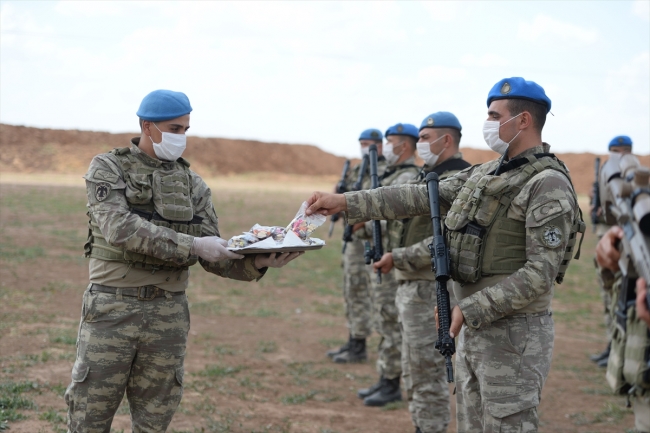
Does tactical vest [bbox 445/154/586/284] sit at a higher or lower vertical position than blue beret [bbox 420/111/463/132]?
lower

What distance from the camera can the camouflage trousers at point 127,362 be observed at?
360 centimetres

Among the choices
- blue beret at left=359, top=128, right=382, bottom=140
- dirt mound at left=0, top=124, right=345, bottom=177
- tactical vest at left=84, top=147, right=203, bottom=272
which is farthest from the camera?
dirt mound at left=0, top=124, right=345, bottom=177

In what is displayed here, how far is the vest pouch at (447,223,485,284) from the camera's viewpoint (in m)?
3.49

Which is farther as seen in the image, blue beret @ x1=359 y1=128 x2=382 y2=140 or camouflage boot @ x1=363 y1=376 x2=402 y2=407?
blue beret @ x1=359 y1=128 x2=382 y2=140

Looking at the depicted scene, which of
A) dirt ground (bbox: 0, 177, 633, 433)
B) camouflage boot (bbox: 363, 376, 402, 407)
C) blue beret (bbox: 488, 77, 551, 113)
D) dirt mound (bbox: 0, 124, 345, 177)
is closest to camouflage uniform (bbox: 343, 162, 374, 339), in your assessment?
dirt ground (bbox: 0, 177, 633, 433)

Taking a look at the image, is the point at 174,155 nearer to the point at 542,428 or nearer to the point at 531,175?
the point at 531,175

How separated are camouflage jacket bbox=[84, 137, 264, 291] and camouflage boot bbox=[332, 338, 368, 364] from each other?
4.61m

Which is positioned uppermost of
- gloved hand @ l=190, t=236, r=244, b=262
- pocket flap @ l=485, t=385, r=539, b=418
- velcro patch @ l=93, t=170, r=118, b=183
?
velcro patch @ l=93, t=170, r=118, b=183

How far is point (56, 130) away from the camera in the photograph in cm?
6006

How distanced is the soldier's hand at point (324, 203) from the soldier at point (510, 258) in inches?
1.2

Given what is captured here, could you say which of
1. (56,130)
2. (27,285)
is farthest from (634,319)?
(56,130)

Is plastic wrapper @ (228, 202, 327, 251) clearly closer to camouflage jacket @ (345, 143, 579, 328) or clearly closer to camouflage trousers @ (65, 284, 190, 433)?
camouflage trousers @ (65, 284, 190, 433)

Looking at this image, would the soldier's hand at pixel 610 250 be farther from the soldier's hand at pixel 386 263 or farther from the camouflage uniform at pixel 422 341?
the soldier's hand at pixel 386 263

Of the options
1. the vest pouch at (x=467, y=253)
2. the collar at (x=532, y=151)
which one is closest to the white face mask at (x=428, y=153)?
the collar at (x=532, y=151)
